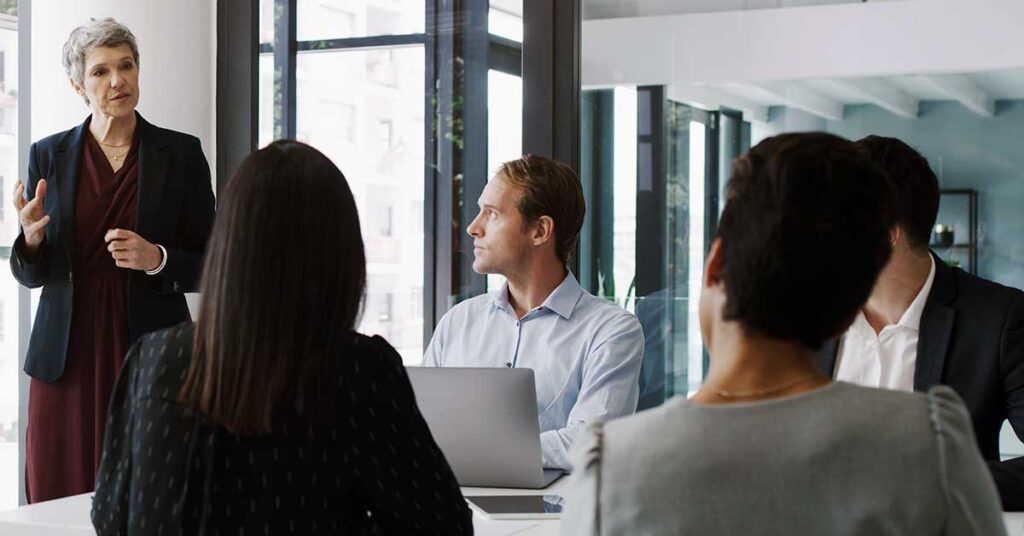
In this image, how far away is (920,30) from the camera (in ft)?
12.8

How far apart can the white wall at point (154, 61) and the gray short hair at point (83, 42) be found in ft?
2.14

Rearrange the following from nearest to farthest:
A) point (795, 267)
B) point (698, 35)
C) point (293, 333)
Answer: point (795, 267) → point (293, 333) → point (698, 35)

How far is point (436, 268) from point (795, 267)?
355 cm

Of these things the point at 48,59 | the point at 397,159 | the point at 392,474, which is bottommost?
the point at 392,474

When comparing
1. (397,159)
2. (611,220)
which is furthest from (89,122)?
(611,220)

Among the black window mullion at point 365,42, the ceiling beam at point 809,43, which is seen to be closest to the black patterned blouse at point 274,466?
the ceiling beam at point 809,43

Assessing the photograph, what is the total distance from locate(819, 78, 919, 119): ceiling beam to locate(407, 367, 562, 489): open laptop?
6.83 ft

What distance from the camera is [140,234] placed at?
3.69 metres

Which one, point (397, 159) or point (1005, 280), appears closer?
point (1005, 280)

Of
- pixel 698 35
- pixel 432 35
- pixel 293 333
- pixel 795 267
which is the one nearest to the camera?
pixel 795 267

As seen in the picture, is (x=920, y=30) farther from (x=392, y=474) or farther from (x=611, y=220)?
(x=392, y=474)

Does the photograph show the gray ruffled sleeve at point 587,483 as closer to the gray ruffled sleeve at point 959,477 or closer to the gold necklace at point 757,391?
the gold necklace at point 757,391

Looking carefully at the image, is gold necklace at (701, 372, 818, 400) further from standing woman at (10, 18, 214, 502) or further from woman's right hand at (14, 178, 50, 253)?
woman's right hand at (14, 178, 50, 253)

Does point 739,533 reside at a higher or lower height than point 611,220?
lower
